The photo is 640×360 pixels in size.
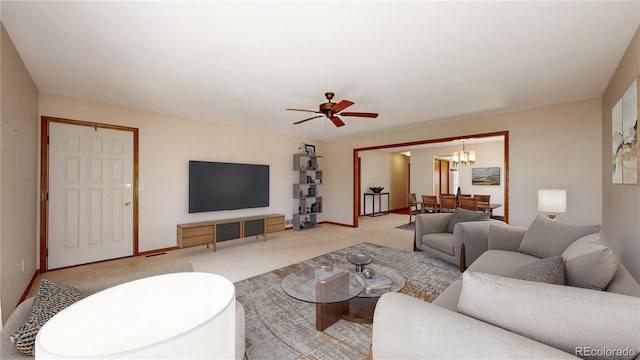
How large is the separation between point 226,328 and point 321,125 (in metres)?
5.02

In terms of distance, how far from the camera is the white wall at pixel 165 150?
3.73 m

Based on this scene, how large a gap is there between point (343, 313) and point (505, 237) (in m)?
2.08

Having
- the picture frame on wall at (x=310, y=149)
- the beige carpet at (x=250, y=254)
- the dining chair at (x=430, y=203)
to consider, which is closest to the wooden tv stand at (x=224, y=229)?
the beige carpet at (x=250, y=254)

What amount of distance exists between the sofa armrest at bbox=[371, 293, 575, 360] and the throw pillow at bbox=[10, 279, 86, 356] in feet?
4.42

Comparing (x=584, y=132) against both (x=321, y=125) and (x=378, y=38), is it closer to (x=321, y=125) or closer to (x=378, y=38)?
(x=378, y=38)

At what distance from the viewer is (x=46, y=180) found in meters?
3.38

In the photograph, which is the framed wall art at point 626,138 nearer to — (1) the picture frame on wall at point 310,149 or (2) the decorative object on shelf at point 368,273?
(2) the decorative object on shelf at point 368,273

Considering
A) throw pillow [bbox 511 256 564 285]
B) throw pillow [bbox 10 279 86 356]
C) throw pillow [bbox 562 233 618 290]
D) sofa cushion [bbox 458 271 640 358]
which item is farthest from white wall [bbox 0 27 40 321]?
throw pillow [bbox 562 233 618 290]

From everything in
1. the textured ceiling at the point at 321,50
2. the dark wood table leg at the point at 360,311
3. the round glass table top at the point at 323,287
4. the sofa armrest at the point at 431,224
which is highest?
the textured ceiling at the point at 321,50

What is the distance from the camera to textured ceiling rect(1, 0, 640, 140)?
1816 mm

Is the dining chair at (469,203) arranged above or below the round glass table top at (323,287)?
above

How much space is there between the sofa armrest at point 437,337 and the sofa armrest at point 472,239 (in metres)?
2.51

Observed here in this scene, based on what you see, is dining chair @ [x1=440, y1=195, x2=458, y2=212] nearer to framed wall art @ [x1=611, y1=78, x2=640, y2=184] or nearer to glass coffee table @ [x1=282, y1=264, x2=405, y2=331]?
framed wall art @ [x1=611, y1=78, x2=640, y2=184]

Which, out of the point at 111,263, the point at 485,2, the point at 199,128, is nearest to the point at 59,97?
the point at 199,128
